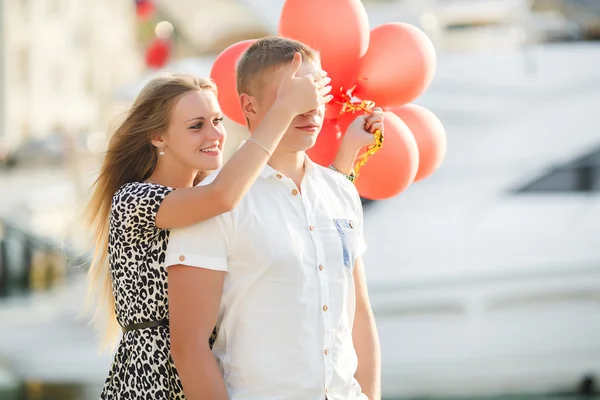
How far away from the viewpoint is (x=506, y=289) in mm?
6793

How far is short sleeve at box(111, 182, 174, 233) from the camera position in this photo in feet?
7.12

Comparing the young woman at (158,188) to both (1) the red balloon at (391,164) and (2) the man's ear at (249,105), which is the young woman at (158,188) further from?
(1) the red balloon at (391,164)

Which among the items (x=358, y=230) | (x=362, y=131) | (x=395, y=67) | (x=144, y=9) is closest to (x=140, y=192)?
(x=358, y=230)

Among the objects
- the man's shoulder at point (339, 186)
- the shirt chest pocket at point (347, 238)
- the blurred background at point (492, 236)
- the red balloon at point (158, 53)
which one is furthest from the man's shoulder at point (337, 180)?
the red balloon at point (158, 53)

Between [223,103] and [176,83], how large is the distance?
0.40 m

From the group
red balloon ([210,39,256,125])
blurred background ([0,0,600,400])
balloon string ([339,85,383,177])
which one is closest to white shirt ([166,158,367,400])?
balloon string ([339,85,383,177])

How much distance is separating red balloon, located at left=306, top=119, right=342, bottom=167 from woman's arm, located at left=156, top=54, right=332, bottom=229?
589mm

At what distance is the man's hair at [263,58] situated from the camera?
7.00ft

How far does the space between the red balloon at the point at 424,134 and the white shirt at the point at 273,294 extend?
0.84 m

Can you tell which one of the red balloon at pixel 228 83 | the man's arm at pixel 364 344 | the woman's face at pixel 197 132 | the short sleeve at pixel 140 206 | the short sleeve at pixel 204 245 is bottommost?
the man's arm at pixel 364 344

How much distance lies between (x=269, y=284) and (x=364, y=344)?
0.41m

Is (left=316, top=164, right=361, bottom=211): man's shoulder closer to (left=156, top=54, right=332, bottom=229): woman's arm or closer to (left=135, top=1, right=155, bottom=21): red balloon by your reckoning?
(left=156, top=54, right=332, bottom=229): woman's arm

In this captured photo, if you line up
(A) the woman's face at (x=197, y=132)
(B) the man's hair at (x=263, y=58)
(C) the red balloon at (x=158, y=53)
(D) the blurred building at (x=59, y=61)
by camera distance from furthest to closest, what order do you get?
(D) the blurred building at (x=59, y=61) < (C) the red balloon at (x=158, y=53) < (A) the woman's face at (x=197, y=132) < (B) the man's hair at (x=263, y=58)

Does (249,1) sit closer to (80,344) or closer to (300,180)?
(80,344)
